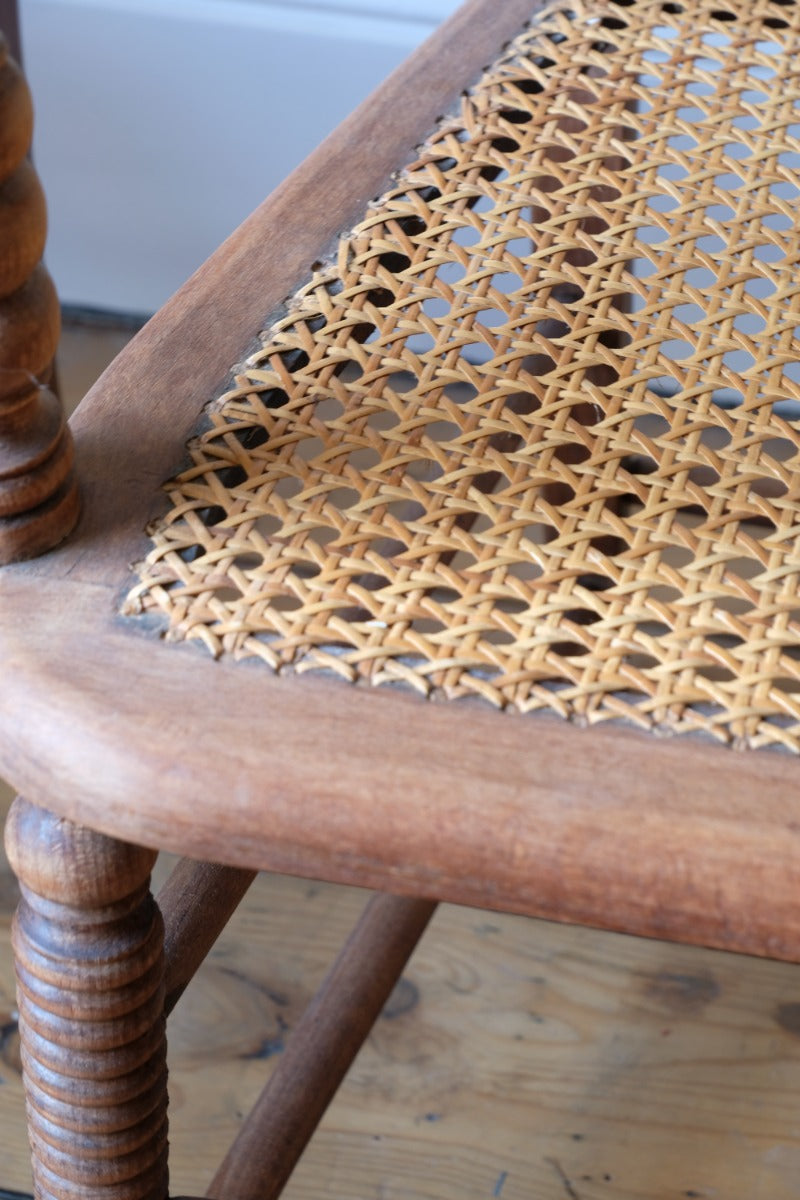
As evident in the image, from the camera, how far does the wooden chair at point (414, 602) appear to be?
333 mm

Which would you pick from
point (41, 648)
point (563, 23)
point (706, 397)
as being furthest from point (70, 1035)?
point (563, 23)

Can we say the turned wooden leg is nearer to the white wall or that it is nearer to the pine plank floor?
the pine plank floor

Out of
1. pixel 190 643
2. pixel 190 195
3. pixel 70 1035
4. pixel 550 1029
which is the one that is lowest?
pixel 550 1029

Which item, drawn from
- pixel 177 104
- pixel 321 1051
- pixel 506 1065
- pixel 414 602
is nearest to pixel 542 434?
pixel 414 602

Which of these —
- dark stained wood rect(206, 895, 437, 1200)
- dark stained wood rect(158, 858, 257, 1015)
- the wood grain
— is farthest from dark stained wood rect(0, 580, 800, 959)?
the wood grain

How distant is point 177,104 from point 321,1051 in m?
0.91

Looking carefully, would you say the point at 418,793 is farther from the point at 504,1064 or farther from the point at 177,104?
the point at 177,104

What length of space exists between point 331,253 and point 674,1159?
1.74ft

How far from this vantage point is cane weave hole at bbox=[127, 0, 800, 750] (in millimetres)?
368

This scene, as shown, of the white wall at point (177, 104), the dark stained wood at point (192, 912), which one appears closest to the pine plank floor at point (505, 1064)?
the dark stained wood at point (192, 912)

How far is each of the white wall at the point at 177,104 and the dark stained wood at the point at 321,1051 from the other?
775 millimetres

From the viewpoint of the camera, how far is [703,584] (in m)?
0.38

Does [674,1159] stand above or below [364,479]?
below

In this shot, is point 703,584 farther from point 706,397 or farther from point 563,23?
point 563,23
